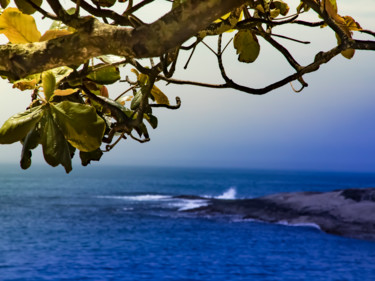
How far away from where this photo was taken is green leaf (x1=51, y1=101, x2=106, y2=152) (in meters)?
1.01

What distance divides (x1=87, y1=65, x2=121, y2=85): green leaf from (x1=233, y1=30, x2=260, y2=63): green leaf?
0.39 meters

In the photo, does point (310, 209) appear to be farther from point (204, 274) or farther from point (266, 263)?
point (204, 274)

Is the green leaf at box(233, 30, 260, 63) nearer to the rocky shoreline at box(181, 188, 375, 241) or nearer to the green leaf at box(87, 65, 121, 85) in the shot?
the green leaf at box(87, 65, 121, 85)

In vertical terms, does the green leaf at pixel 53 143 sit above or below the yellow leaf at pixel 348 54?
below

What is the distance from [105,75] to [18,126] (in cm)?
48

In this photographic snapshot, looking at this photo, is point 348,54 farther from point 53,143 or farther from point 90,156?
point 53,143

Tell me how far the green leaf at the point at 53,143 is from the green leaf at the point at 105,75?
0.42 m

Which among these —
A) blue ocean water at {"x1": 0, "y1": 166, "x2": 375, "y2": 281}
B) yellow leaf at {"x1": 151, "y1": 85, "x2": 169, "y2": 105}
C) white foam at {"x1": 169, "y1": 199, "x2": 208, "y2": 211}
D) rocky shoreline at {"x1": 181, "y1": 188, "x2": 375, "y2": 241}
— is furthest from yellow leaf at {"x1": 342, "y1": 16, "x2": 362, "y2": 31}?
white foam at {"x1": 169, "y1": 199, "x2": 208, "y2": 211}

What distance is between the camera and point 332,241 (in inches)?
886

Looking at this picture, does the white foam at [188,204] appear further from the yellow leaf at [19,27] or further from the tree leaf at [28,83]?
the yellow leaf at [19,27]

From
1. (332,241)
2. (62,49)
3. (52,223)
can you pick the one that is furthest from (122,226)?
(62,49)

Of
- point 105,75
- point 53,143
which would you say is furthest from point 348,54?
point 53,143

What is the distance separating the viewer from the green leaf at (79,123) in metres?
1.01

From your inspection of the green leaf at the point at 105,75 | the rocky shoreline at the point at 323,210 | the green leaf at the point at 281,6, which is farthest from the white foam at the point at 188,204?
the green leaf at the point at 105,75
